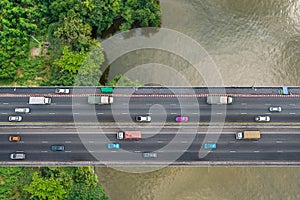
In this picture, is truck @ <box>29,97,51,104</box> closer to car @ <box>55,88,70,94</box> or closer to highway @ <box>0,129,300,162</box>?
car @ <box>55,88,70,94</box>

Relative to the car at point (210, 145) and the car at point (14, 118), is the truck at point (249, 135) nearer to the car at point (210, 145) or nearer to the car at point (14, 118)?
the car at point (210, 145)

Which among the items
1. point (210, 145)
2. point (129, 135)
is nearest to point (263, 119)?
point (210, 145)

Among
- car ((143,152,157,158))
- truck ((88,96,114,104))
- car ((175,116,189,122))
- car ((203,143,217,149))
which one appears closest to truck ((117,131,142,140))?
car ((143,152,157,158))

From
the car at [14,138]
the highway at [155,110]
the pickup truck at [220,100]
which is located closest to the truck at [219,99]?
the pickup truck at [220,100]

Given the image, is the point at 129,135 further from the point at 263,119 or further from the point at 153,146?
the point at 263,119

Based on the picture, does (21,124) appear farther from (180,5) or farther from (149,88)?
(180,5)

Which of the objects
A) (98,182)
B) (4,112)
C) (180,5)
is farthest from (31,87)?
(180,5)
